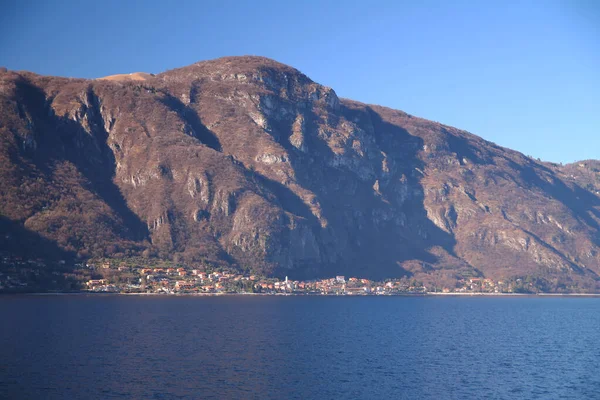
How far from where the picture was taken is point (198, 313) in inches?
6225

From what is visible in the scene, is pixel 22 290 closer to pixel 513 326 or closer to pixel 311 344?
pixel 311 344

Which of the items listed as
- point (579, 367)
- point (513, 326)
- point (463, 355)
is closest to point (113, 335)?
point (463, 355)

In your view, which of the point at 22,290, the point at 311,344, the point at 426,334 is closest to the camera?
the point at 311,344

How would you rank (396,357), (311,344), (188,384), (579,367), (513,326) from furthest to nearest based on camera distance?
(513,326) < (311,344) < (396,357) < (579,367) < (188,384)

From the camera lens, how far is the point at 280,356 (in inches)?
3799

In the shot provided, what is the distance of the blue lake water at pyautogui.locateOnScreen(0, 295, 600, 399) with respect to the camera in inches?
2926

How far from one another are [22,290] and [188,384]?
142 metres

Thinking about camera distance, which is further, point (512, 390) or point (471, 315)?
point (471, 315)

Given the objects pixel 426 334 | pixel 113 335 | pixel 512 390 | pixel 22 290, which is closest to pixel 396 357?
pixel 512 390

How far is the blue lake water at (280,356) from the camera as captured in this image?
7431 centimetres

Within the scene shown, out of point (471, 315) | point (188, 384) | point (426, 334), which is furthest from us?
point (471, 315)

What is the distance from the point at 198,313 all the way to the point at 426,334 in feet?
183

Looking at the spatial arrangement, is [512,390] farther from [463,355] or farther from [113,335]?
[113,335]

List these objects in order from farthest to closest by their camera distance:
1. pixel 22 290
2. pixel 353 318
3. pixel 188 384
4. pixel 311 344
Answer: pixel 22 290 → pixel 353 318 → pixel 311 344 → pixel 188 384
